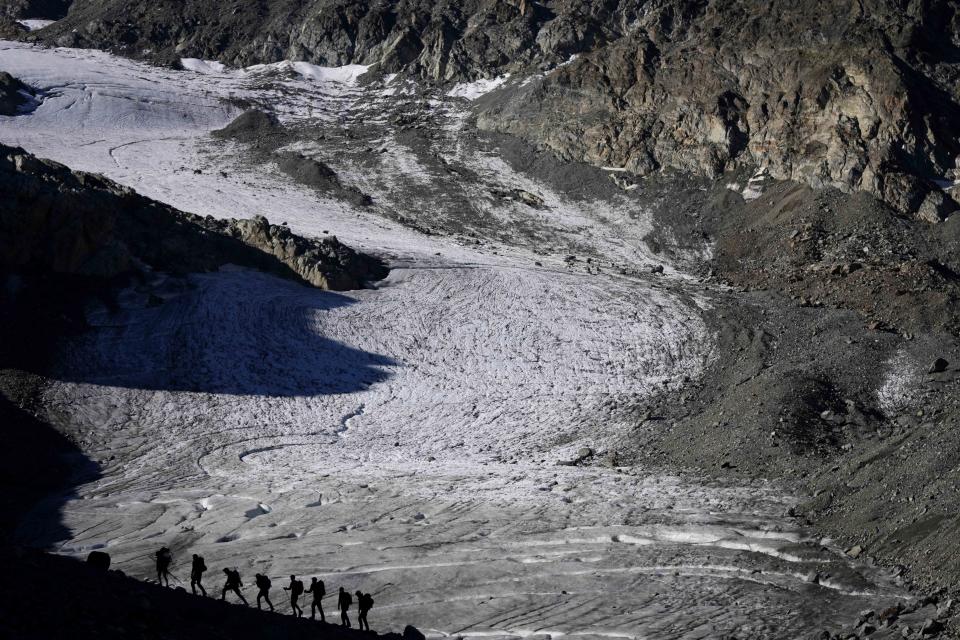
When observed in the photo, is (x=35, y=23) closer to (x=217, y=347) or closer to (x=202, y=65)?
(x=202, y=65)

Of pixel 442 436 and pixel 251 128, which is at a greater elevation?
pixel 251 128

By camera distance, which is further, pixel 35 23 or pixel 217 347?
pixel 35 23

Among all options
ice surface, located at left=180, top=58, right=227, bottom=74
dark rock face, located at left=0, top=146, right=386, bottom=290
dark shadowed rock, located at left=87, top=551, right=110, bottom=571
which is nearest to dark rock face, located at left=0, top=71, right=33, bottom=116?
ice surface, located at left=180, top=58, right=227, bottom=74

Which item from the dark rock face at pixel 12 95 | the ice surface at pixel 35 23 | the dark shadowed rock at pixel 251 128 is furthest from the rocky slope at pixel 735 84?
the ice surface at pixel 35 23

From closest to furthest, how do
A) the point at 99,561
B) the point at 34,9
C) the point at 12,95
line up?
the point at 99,561 → the point at 12,95 → the point at 34,9

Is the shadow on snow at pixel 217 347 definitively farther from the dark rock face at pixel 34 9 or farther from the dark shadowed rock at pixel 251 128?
the dark rock face at pixel 34 9

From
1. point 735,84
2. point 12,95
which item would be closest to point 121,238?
point 735,84

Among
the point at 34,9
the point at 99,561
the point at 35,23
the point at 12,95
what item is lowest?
the point at 99,561
